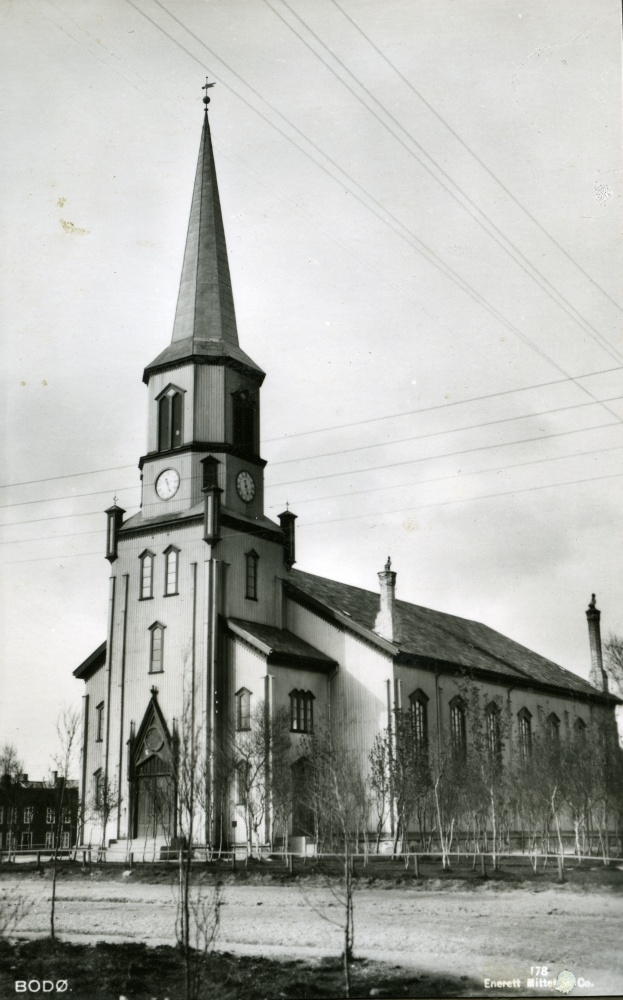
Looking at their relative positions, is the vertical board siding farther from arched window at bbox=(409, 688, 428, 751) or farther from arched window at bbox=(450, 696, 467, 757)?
arched window at bbox=(450, 696, 467, 757)

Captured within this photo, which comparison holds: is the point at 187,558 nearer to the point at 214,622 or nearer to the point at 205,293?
the point at 214,622

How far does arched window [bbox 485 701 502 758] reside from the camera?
45.2m

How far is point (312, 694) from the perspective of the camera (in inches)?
1754

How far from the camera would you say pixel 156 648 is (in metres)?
43.8

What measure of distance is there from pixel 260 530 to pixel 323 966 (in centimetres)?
2712

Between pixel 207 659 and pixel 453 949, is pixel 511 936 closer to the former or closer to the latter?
pixel 453 949

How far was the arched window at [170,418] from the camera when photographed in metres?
46.0

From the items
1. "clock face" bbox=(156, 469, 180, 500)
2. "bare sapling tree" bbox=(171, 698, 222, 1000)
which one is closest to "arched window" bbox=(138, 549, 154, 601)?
"clock face" bbox=(156, 469, 180, 500)

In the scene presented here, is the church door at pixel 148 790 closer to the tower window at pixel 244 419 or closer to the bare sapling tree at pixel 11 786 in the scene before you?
the bare sapling tree at pixel 11 786

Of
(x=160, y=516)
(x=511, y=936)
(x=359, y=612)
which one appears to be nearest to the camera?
(x=511, y=936)

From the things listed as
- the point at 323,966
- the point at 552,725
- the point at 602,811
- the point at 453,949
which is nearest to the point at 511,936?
the point at 453,949

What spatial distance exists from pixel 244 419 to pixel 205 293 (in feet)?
19.3

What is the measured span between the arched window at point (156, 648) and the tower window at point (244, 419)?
8656 mm

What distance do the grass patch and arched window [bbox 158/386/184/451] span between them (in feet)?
86.7
